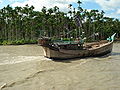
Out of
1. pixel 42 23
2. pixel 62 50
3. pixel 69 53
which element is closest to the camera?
pixel 62 50

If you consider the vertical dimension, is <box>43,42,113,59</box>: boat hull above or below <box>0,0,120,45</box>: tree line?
below

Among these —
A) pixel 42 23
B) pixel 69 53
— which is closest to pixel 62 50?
pixel 69 53

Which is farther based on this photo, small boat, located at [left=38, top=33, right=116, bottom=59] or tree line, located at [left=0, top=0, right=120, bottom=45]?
tree line, located at [left=0, top=0, right=120, bottom=45]

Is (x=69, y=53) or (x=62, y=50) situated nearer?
(x=62, y=50)

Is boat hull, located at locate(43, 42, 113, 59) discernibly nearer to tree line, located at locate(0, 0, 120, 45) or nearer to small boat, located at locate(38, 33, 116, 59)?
small boat, located at locate(38, 33, 116, 59)

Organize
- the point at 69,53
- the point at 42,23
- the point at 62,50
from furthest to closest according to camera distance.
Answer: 1. the point at 42,23
2. the point at 69,53
3. the point at 62,50

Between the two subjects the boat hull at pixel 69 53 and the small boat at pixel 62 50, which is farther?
the boat hull at pixel 69 53

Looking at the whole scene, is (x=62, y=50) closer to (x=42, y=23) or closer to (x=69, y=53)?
(x=69, y=53)

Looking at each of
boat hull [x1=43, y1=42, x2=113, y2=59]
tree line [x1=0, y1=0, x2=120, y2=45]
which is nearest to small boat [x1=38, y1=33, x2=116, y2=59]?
boat hull [x1=43, y1=42, x2=113, y2=59]

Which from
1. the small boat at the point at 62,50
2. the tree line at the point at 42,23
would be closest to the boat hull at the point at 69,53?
the small boat at the point at 62,50

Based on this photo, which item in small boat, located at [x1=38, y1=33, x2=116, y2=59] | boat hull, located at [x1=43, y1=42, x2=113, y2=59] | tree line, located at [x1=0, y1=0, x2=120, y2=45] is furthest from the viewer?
tree line, located at [x1=0, y1=0, x2=120, y2=45]

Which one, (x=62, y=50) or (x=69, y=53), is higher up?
(x=62, y=50)

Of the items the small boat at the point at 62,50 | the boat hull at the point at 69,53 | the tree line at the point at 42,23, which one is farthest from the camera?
the tree line at the point at 42,23

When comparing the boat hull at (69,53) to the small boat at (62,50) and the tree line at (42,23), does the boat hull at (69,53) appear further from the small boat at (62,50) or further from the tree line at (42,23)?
the tree line at (42,23)
